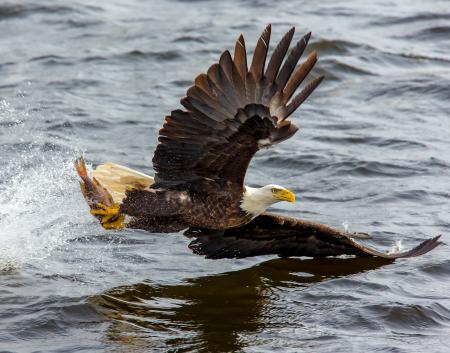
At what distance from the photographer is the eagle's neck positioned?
7258mm

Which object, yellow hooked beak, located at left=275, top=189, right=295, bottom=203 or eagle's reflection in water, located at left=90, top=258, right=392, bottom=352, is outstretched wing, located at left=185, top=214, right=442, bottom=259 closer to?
eagle's reflection in water, located at left=90, top=258, right=392, bottom=352

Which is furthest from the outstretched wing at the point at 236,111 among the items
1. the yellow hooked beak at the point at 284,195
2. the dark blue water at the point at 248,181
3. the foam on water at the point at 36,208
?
the foam on water at the point at 36,208

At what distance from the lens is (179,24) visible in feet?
48.7

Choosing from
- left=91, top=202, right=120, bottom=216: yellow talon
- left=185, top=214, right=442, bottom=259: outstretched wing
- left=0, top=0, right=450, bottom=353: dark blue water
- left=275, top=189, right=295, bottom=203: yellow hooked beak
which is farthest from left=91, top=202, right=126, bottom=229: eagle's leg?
left=275, top=189, right=295, bottom=203: yellow hooked beak

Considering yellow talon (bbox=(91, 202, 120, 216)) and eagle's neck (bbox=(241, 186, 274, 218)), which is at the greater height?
eagle's neck (bbox=(241, 186, 274, 218))

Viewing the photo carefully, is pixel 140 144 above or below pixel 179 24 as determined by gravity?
below

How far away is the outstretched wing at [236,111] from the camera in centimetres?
649

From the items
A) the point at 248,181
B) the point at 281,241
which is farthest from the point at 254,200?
the point at 248,181

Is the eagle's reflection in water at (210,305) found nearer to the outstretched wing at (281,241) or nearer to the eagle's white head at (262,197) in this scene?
the outstretched wing at (281,241)

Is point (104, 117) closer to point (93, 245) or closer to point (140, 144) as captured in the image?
point (140, 144)

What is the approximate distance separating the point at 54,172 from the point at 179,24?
19.7 ft

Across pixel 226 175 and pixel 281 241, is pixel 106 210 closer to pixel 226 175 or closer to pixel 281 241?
pixel 226 175

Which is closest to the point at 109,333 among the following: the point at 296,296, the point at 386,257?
the point at 296,296

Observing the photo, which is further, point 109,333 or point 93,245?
point 93,245
